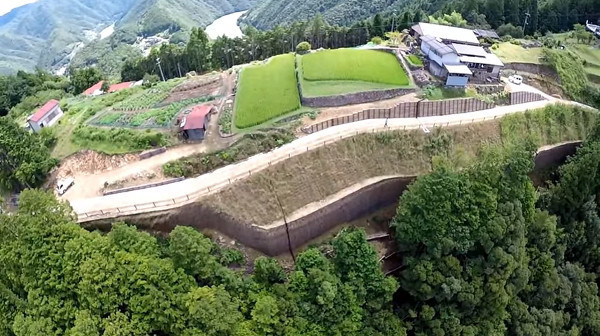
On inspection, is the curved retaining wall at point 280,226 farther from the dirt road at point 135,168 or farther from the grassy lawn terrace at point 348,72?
the grassy lawn terrace at point 348,72

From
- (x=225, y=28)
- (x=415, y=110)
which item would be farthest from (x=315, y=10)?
(x=415, y=110)

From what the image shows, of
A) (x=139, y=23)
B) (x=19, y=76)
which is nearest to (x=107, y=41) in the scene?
(x=139, y=23)

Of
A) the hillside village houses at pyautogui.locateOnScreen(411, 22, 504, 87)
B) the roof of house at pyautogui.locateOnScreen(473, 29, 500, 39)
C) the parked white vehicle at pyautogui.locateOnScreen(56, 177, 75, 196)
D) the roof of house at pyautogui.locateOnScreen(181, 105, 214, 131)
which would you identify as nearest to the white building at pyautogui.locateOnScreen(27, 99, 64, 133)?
the parked white vehicle at pyautogui.locateOnScreen(56, 177, 75, 196)

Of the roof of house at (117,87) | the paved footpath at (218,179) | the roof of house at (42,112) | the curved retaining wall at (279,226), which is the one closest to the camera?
the curved retaining wall at (279,226)

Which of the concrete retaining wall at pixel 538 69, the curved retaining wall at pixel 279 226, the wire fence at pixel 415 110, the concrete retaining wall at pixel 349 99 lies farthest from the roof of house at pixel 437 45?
the curved retaining wall at pixel 279 226

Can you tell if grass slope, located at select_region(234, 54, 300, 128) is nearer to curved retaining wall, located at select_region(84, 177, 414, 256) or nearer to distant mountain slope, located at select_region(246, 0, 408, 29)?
curved retaining wall, located at select_region(84, 177, 414, 256)

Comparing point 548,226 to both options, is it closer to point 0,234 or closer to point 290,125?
point 290,125
